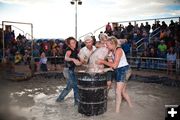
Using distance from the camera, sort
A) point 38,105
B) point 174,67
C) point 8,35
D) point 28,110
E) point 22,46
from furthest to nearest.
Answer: point 22,46 < point 8,35 < point 174,67 < point 38,105 < point 28,110

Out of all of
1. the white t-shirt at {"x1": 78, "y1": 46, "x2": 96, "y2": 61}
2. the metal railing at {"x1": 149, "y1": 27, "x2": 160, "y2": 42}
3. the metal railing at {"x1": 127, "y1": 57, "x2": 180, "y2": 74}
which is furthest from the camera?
the metal railing at {"x1": 149, "y1": 27, "x2": 160, "y2": 42}

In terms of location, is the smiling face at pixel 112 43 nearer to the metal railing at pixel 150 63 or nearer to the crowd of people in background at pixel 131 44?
the metal railing at pixel 150 63

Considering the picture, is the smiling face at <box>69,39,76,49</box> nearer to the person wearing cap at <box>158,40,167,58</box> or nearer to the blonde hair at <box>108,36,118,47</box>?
the blonde hair at <box>108,36,118,47</box>

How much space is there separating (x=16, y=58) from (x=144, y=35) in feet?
25.5

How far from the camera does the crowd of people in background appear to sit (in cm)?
1370

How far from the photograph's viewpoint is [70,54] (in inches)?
A: 277

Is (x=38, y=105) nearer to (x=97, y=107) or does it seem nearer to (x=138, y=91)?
(x=97, y=107)

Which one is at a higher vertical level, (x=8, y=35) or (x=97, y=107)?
(x=8, y=35)

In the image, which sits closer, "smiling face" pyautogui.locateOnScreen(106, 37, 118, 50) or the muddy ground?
the muddy ground

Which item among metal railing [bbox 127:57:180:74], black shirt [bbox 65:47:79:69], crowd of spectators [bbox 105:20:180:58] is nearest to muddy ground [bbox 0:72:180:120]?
black shirt [bbox 65:47:79:69]

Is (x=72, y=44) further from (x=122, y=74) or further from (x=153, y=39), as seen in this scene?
(x=153, y=39)

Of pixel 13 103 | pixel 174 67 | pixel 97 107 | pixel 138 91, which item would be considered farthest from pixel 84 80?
A: pixel 174 67

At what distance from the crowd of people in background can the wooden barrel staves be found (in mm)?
7114

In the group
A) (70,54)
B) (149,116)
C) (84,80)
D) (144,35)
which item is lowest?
(149,116)
